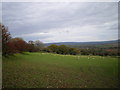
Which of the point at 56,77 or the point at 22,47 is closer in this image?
the point at 56,77

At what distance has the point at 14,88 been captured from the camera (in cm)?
450

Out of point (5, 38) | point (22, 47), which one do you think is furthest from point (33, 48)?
point (5, 38)

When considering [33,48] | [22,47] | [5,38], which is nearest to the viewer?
[5,38]

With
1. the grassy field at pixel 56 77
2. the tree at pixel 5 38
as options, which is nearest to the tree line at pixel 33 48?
the tree at pixel 5 38

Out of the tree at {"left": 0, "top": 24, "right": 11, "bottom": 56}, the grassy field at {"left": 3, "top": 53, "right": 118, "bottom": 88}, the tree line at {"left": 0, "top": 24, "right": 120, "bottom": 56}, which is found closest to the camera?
the grassy field at {"left": 3, "top": 53, "right": 118, "bottom": 88}

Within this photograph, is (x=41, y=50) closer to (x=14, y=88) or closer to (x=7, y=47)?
(x=7, y=47)

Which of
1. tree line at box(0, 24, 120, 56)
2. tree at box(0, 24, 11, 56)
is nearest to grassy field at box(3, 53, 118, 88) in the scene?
tree line at box(0, 24, 120, 56)

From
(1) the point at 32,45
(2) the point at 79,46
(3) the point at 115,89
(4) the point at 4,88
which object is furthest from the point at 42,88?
(2) the point at 79,46

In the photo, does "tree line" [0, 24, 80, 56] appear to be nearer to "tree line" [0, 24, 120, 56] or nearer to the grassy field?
"tree line" [0, 24, 120, 56]

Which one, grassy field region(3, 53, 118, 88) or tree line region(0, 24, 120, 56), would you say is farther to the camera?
tree line region(0, 24, 120, 56)

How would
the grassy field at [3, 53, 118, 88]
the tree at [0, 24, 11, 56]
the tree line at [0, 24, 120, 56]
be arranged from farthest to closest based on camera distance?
the tree line at [0, 24, 120, 56] < the tree at [0, 24, 11, 56] < the grassy field at [3, 53, 118, 88]

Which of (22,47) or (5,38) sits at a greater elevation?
(5,38)

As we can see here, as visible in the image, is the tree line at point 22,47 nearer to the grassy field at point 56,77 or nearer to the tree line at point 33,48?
the tree line at point 33,48

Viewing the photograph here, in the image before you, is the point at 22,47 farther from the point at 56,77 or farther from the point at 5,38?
the point at 56,77
